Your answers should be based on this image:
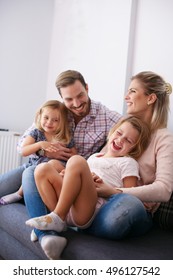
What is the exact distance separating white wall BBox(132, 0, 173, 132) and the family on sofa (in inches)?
20.0

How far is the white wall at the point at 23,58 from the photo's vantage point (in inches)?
115

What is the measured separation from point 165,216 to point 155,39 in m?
1.27

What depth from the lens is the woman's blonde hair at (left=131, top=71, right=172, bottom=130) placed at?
55.7 inches

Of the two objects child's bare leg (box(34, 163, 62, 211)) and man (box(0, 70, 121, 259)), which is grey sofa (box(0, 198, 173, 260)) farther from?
man (box(0, 70, 121, 259))

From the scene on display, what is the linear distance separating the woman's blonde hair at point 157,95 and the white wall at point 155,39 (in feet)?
1.53

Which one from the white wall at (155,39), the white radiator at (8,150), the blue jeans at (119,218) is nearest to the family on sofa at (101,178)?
the blue jeans at (119,218)

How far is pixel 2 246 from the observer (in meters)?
1.47

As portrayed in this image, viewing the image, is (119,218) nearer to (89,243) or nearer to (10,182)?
(89,243)

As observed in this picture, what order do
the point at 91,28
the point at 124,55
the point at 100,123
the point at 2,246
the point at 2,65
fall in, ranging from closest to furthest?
the point at 2,246 < the point at 100,123 < the point at 124,55 < the point at 91,28 < the point at 2,65

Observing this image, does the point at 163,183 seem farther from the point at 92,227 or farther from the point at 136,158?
the point at 92,227

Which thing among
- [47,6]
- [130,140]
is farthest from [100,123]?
[47,6]

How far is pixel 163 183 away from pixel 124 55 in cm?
132

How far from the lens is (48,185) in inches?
44.3

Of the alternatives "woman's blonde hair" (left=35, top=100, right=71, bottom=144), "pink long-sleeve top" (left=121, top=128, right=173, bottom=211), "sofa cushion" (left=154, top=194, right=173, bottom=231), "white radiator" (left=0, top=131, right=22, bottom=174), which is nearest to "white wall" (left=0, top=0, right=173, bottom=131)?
"white radiator" (left=0, top=131, right=22, bottom=174)
